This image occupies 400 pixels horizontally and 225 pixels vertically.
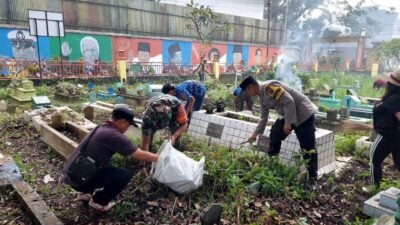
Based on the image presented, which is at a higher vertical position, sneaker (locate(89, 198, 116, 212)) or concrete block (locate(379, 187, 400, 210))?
concrete block (locate(379, 187, 400, 210))

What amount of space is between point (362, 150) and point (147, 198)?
4.32 m

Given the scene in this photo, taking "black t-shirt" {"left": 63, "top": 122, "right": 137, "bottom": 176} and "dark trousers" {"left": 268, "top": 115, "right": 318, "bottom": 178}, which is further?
"dark trousers" {"left": 268, "top": 115, "right": 318, "bottom": 178}

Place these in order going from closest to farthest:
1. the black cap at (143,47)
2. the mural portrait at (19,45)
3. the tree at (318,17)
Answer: the mural portrait at (19,45) < the black cap at (143,47) < the tree at (318,17)

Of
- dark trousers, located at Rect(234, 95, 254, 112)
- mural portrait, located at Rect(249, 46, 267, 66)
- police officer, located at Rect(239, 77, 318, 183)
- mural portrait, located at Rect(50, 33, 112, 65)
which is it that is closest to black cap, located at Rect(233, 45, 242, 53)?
mural portrait, located at Rect(249, 46, 267, 66)

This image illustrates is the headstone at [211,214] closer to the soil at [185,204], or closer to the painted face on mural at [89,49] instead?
the soil at [185,204]

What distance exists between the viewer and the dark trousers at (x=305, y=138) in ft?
13.4

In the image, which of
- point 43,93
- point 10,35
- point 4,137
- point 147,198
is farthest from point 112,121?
point 10,35

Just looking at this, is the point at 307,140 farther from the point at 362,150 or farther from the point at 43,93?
the point at 43,93

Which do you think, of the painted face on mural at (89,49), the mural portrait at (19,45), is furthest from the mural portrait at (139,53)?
the mural portrait at (19,45)

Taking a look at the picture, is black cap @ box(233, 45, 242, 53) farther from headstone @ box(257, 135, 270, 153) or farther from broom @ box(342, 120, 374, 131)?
broom @ box(342, 120, 374, 131)

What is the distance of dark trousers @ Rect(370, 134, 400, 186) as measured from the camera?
12.3 ft

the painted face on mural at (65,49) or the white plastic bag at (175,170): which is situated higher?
the painted face on mural at (65,49)

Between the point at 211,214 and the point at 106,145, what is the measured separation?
1.23 m

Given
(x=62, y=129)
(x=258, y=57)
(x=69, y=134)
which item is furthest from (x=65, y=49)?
(x=258, y=57)
